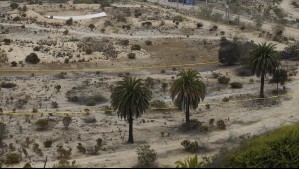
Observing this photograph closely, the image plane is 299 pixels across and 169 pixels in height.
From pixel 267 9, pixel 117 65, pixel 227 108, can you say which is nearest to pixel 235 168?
pixel 227 108

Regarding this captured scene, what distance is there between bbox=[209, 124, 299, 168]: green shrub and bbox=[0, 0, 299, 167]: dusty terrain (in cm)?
744

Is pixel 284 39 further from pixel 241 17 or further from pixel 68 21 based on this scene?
pixel 68 21

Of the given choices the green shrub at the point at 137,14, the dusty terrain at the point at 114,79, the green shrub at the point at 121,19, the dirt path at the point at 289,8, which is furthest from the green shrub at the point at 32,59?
the dirt path at the point at 289,8

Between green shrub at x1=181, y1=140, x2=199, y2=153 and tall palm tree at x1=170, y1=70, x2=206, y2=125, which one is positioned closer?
green shrub at x1=181, y1=140, x2=199, y2=153

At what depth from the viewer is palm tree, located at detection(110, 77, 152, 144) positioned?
52.1 m

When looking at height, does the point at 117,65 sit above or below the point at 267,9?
below

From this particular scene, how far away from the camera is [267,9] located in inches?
5684

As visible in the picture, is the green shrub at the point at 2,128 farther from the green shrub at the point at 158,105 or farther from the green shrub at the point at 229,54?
the green shrub at the point at 229,54

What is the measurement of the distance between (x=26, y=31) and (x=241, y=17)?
62.6m

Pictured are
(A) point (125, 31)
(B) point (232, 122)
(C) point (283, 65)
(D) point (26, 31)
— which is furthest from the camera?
(A) point (125, 31)

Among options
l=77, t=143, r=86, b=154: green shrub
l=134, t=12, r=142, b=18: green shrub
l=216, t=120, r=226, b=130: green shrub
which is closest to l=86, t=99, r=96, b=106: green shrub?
l=77, t=143, r=86, b=154: green shrub

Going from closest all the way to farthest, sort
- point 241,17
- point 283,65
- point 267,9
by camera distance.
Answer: point 283,65, point 241,17, point 267,9

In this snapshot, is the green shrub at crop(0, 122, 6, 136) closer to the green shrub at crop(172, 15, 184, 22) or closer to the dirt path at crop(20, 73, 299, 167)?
the dirt path at crop(20, 73, 299, 167)

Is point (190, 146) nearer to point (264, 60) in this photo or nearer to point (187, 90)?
point (187, 90)
